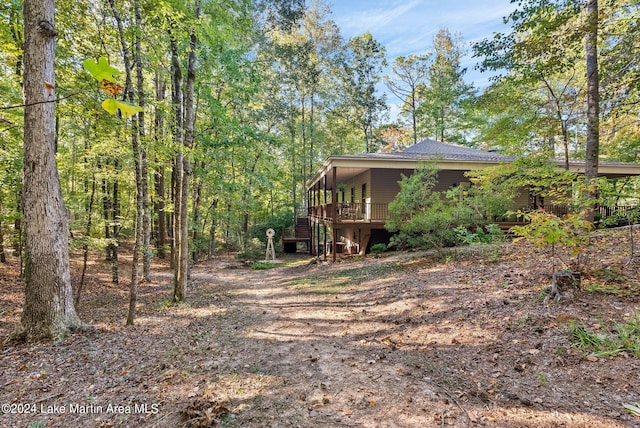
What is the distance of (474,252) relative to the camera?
9180 mm

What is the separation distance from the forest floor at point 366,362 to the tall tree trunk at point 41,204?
1.47 feet

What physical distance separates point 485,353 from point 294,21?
22596 millimetres

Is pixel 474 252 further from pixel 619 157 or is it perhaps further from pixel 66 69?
pixel 619 157

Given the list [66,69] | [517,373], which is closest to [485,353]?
[517,373]

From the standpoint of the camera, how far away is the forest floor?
9.39ft

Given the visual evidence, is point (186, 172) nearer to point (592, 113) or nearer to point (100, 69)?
point (100, 69)

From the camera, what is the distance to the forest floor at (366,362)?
286 centimetres

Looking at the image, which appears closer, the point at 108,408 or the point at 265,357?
the point at 108,408

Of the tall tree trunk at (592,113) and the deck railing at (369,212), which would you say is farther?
the deck railing at (369,212)

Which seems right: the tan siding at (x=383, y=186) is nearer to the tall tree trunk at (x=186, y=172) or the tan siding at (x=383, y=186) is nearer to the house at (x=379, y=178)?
the house at (x=379, y=178)

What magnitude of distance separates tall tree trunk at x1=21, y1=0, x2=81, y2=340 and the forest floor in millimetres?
449

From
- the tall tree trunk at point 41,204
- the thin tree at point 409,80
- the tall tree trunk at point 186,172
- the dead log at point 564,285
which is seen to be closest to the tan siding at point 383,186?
the tall tree trunk at point 186,172

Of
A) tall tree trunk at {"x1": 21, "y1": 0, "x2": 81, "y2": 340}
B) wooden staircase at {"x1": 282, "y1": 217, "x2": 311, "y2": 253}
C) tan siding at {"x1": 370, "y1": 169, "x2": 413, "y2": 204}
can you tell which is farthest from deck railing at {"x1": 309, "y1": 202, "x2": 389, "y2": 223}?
tall tree trunk at {"x1": 21, "y1": 0, "x2": 81, "y2": 340}

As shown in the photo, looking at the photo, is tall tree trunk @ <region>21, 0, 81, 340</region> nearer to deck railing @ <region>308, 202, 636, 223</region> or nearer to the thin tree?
deck railing @ <region>308, 202, 636, 223</region>
